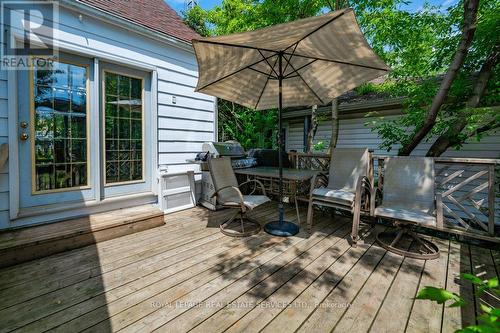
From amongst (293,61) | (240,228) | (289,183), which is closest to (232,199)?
(240,228)

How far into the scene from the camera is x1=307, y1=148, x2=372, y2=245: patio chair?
11.1 ft

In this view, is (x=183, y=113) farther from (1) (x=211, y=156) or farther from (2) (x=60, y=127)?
(2) (x=60, y=127)

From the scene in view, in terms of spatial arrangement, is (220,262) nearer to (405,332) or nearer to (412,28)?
(405,332)

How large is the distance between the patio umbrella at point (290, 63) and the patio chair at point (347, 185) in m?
0.61

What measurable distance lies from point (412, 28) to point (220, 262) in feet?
18.9

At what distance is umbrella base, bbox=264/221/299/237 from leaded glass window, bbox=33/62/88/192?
275 cm

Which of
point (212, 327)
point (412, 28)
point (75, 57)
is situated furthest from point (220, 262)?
point (412, 28)

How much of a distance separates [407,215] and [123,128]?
4.20 metres

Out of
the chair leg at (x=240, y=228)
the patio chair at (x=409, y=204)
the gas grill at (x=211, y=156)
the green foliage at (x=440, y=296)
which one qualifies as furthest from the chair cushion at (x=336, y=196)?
the green foliage at (x=440, y=296)

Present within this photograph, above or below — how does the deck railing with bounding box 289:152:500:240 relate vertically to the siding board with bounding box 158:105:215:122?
below

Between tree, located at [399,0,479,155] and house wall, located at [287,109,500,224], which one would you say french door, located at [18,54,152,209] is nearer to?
tree, located at [399,0,479,155]

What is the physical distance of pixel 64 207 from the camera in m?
3.28

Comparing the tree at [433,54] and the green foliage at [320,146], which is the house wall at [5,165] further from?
Answer: the green foliage at [320,146]

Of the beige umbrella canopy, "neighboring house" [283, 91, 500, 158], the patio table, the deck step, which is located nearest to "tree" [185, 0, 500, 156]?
"neighboring house" [283, 91, 500, 158]
